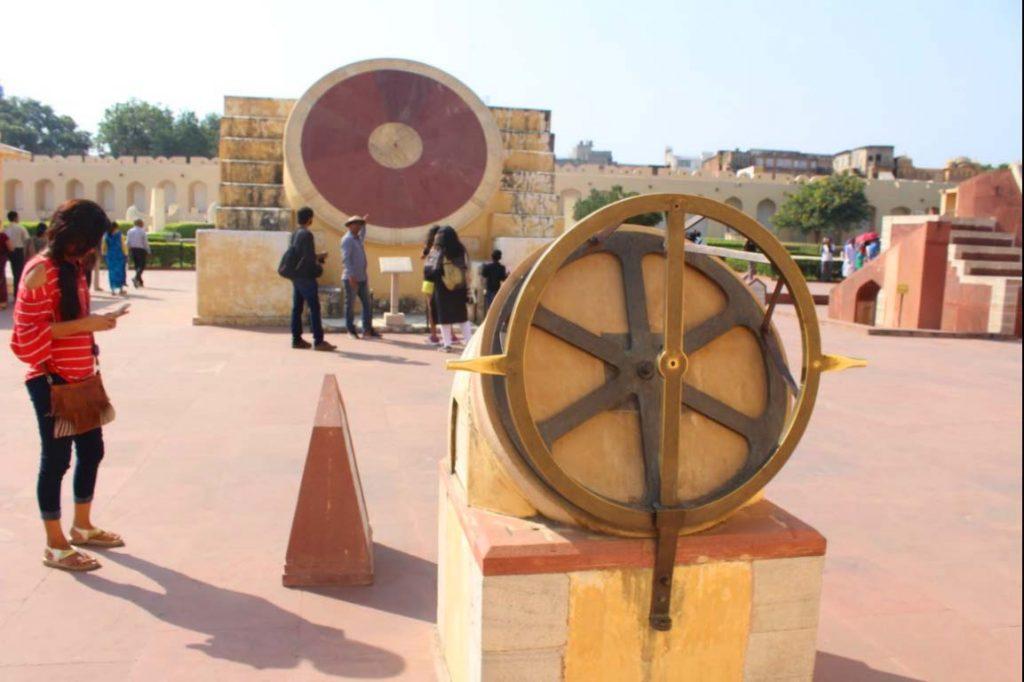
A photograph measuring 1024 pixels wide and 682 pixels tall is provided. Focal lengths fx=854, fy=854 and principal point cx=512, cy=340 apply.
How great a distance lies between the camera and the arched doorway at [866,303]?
14484 mm

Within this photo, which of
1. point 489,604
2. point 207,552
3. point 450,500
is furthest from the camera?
point 207,552

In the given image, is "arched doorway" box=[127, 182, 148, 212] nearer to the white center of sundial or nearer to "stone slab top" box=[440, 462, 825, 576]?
the white center of sundial

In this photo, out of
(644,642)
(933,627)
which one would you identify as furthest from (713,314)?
(933,627)

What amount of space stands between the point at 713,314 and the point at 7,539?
3.33 meters

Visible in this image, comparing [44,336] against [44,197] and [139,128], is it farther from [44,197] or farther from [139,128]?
[139,128]

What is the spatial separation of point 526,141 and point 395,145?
2.14 meters

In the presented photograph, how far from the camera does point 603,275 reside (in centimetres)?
244

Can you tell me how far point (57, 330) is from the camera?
137 inches

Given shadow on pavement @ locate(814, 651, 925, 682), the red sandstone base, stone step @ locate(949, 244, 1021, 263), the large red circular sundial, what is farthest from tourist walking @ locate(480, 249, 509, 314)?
stone step @ locate(949, 244, 1021, 263)

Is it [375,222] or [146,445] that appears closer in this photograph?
[146,445]

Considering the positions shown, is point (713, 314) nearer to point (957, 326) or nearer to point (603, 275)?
point (603, 275)

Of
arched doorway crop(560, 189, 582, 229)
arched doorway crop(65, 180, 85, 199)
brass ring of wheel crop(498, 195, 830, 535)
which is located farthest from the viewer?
arched doorway crop(65, 180, 85, 199)

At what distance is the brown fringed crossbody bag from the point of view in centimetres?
350

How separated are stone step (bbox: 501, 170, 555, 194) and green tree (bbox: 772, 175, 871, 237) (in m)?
40.5
